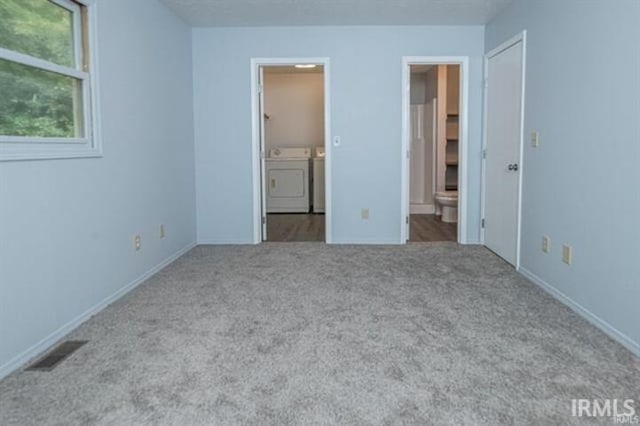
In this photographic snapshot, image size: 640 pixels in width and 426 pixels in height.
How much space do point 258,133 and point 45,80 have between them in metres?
2.69

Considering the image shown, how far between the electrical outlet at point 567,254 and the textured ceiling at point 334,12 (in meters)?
2.17

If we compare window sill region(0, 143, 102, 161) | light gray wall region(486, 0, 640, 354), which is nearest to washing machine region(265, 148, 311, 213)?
light gray wall region(486, 0, 640, 354)

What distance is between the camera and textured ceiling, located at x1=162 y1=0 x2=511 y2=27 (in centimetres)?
419

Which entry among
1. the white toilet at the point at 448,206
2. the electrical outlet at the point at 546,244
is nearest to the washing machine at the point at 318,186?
the white toilet at the point at 448,206

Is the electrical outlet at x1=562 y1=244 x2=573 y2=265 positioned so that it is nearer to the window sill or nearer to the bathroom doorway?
the window sill

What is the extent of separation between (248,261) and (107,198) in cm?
155

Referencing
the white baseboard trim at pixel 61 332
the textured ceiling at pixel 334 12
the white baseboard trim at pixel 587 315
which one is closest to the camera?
the white baseboard trim at pixel 61 332

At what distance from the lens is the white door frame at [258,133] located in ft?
16.6

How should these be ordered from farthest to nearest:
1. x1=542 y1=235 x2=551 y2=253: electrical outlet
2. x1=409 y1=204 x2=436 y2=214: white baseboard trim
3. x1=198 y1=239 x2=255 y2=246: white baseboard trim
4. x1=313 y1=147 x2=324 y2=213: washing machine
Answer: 1. x1=313 y1=147 x2=324 y2=213: washing machine
2. x1=409 y1=204 x2=436 y2=214: white baseboard trim
3. x1=198 y1=239 x2=255 y2=246: white baseboard trim
4. x1=542 y1=235 x2=551 y2=253: electrical outlet

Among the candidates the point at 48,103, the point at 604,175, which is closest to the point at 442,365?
the point at 604,175

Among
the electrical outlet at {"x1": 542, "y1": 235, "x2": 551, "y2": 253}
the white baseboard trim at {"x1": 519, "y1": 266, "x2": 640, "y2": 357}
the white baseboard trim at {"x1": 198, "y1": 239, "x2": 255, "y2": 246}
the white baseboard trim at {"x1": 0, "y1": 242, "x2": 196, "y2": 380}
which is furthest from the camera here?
the white baseboard trim at {"x1": 198, "y1": 239, "x2": 255, "y2": 246}

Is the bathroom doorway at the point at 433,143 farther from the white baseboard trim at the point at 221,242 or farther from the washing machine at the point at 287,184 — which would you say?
the white baseboard trim at the point at 221,242

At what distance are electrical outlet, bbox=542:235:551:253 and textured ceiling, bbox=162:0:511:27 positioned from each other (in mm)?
2007

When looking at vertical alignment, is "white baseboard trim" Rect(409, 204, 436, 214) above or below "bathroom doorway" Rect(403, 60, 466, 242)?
below
